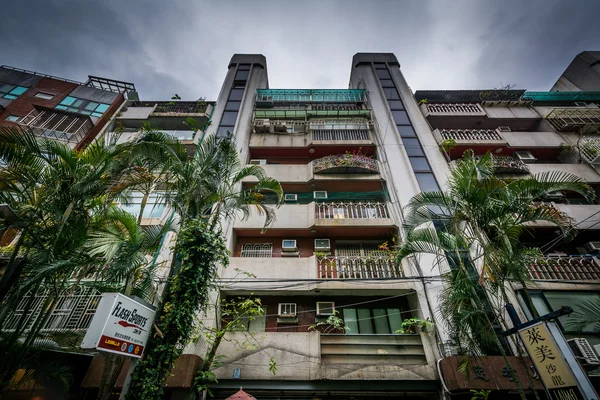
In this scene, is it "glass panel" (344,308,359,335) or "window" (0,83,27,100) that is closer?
"glass panel" (344,308,359,335)

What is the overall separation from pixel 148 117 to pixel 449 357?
18680 mm

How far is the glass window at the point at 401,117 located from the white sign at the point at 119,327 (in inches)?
591

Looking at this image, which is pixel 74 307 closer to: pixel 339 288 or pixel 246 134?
pixel 339 288

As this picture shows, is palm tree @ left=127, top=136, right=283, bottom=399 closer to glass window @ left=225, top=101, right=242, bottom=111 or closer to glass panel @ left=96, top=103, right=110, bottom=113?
glass window @ left=225, top=101, right=242, bottom=111

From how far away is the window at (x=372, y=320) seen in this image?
9.24 metres

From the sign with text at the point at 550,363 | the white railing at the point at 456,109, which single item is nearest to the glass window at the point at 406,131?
the white railing at the point at 456,109

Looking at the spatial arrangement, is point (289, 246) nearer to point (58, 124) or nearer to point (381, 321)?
point (381, 321)

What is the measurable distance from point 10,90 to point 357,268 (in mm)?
22434

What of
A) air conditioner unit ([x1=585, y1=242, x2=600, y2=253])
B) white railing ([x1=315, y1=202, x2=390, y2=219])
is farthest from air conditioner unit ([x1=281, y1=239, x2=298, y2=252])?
air conditioner unit ([x1=585, y1=242, x2=600, y2=253])

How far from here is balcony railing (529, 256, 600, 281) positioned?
365 inches

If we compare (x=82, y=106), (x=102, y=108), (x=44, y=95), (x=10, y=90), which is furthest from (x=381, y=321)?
(x=10, y=90)

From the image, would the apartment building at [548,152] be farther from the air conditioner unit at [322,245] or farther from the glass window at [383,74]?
the air conditioner unit at [322,245]

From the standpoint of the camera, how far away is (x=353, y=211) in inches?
451

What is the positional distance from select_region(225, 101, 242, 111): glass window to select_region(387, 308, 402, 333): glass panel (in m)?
13.9
